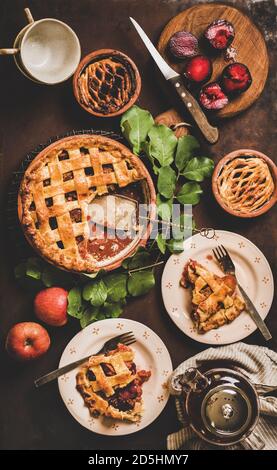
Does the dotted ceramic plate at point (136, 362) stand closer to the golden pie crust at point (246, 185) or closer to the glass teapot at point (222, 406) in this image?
the glass teapot at point (222, 406)

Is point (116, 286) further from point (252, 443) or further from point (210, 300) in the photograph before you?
point (252, 443)

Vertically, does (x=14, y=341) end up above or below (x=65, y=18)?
below

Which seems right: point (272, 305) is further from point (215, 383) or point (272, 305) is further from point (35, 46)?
point (35, 46)

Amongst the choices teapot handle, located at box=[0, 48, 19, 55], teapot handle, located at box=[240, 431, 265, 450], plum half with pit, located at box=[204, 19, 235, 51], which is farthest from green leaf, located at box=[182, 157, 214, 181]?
teapot handle, located at box=[240, 431, 265, 450]

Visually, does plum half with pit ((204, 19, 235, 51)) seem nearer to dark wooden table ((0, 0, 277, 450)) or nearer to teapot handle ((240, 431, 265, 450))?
dark wooden table ((0, 0, 277, 450))

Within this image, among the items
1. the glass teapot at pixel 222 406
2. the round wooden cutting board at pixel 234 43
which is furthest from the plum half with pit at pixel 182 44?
the glass teapot at pixel 222 406

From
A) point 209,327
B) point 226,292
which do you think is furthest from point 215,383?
point 226,292
